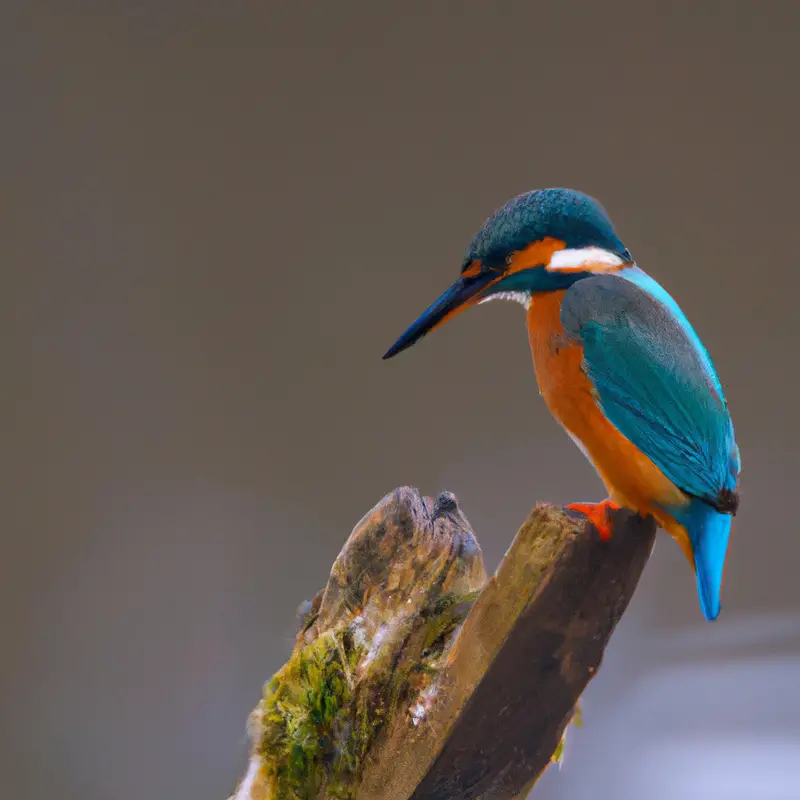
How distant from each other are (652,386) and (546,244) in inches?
7.4

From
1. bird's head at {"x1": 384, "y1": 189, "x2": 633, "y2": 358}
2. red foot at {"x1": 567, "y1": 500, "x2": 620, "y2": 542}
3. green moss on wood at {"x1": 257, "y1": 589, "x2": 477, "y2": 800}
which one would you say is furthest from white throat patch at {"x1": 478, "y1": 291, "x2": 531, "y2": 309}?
green moss on wood at {"x1": 257, "y1": 589, "x2": 477, "y2": 800}

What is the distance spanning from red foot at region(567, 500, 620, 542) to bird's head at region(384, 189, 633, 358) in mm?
230

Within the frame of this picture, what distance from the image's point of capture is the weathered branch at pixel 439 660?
27.9 inches

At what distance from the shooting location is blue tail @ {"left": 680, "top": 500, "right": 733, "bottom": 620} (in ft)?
2.39

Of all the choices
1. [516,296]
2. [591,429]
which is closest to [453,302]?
[516,296]

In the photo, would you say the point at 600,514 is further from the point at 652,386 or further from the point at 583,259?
the point at 583,259

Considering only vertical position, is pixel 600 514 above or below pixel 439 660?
above

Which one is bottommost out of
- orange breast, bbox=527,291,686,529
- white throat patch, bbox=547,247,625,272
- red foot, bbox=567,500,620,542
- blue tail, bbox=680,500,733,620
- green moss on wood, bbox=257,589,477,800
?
green moss on wood, bbox=257,589,477,800

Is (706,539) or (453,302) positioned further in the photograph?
(453,302)

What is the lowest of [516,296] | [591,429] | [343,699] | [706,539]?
[343,699]

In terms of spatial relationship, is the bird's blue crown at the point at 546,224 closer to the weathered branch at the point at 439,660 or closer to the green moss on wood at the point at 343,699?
the weathered branch at the point at 439,660

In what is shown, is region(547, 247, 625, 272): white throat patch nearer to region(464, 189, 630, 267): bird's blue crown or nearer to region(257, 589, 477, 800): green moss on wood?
region(464, 189, 630, 267): bird's blue crown

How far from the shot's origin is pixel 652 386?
0.76m

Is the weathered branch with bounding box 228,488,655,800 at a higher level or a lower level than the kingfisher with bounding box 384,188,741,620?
lower
